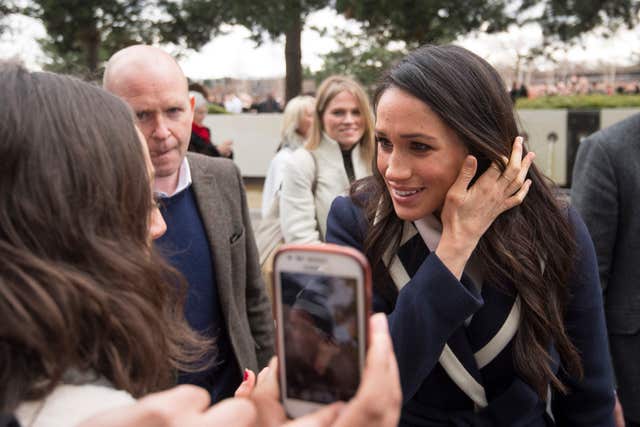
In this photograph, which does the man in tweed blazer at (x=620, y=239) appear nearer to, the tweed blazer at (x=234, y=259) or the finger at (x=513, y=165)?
the finger at (x=513, y=165)

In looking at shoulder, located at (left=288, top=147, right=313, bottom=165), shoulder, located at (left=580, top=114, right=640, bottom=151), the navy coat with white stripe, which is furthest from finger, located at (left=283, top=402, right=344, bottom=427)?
shoulder, located at (left=288, top=147, right=313, bottom=165)

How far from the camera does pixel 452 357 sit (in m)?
1.92

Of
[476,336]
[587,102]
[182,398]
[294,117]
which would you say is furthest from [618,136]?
[587,102]

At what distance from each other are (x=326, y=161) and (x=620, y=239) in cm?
234

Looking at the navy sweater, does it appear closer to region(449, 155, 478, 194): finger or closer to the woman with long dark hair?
the woman with long dark hair

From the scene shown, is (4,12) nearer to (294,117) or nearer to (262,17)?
(262,17)

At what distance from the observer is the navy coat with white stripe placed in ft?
5.84

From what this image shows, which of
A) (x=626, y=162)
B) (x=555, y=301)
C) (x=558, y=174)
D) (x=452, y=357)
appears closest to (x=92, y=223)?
(x=452, y=357)

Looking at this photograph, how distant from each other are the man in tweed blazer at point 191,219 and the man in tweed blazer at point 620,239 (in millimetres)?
1442

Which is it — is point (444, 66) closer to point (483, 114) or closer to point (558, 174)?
point (483, 114)

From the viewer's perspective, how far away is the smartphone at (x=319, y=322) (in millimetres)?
1081

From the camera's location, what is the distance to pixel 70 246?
1244 millimetres

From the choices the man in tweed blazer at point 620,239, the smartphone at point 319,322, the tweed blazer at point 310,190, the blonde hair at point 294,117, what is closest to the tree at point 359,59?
the blonde hair at point 294,117

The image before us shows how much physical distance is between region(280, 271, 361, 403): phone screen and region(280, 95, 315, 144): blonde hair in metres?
5.49
